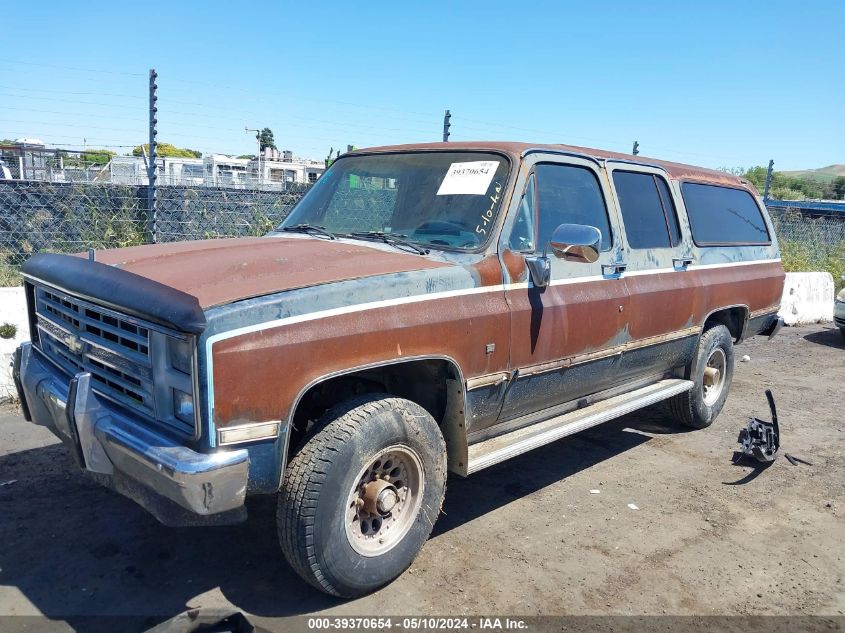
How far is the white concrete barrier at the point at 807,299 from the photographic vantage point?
11.1 meters

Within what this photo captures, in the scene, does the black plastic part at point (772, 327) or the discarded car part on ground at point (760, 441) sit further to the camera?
the black plastic part at point (772, 327)

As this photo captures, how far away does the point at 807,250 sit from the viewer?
44.1ft

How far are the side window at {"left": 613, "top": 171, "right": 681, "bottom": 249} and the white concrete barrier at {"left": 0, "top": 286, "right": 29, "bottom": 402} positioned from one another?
4.92 m

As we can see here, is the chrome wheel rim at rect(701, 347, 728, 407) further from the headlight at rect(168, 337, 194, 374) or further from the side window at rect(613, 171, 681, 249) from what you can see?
the headlight at rect(168, 337, 194, 374)

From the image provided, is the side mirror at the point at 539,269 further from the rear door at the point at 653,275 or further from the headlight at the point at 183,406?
the headlight at the point at 183,406

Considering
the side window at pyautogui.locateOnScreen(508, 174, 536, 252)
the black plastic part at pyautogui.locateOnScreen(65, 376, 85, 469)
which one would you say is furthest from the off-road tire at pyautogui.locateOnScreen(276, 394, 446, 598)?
the side window at pyautogui.locateOnScreen(508, 174, 536, 252)

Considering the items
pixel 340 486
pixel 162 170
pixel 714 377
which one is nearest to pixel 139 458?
pixel 340 486

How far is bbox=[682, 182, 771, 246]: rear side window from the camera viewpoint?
5.53 m

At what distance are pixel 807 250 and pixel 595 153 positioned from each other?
1067cm

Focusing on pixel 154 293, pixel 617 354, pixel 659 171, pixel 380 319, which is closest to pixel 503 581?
pixel 380 319

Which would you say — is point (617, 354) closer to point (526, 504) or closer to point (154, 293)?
point (526, 504)

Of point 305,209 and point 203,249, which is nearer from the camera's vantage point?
point 203,249

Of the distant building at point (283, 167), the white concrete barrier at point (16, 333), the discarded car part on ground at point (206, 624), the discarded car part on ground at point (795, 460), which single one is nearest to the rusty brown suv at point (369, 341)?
the discarded car part on ground at point (206, 624)

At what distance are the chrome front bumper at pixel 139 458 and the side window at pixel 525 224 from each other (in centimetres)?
192
